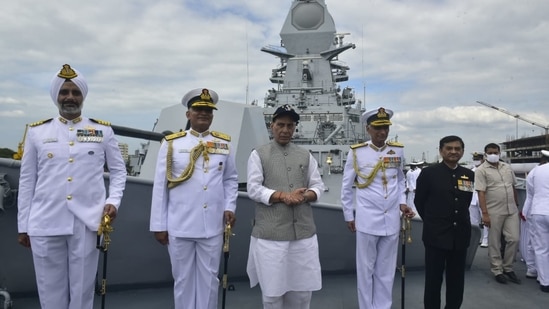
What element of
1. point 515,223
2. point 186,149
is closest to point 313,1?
point 515,223

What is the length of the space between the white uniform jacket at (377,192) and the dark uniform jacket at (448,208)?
229 mm

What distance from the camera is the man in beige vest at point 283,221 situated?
2324mm

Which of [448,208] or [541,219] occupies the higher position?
[448,208]

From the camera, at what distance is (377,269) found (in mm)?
2986

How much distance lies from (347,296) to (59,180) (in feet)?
8.51

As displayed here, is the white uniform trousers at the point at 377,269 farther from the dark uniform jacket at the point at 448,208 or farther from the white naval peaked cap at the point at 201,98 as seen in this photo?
the white naval peaked cap at the point at 201,98

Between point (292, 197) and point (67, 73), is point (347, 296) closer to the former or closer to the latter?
point (292, 197)

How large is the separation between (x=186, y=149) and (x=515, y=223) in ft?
12.3

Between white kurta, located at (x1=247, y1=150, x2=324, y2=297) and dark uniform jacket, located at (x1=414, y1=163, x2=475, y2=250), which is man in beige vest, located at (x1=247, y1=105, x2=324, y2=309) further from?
dark uniform jacket, located at (x1=414, y1=163, x2=475, y2=250)

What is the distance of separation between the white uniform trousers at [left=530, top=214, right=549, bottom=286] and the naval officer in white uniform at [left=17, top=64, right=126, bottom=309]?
4082mm

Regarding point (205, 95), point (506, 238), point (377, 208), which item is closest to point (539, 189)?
point (506, 238)

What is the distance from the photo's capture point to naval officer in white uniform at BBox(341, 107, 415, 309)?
2.95 metres

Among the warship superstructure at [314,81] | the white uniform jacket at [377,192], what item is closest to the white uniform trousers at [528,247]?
the white uniform jacket at [377,192]

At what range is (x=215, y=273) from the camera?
2.46 metres
